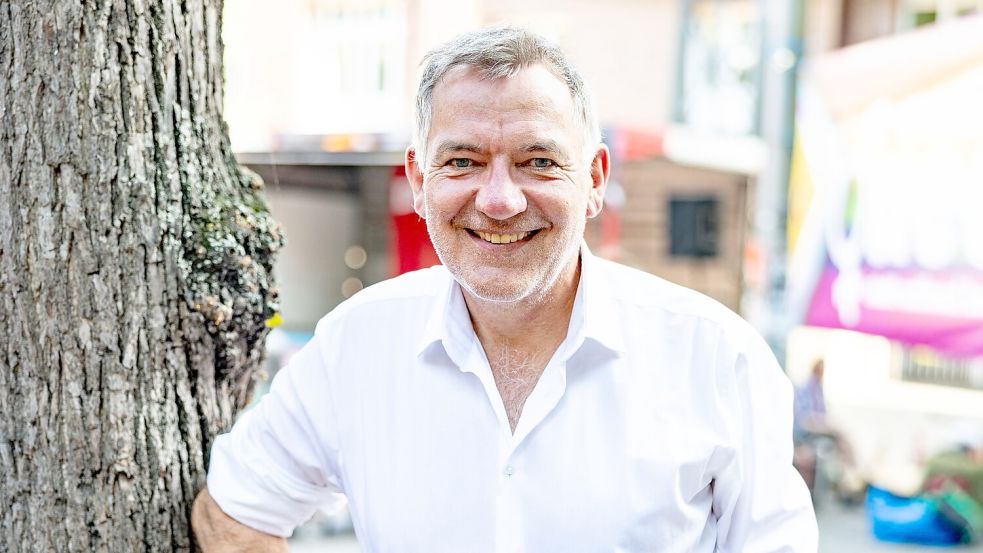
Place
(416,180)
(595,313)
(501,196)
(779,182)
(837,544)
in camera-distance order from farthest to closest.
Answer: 1. (779,182)
2. (837,544)
3. (416,180)
4. (595,313)
5. (501,196)

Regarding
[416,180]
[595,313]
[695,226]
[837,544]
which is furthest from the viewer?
[695,226]

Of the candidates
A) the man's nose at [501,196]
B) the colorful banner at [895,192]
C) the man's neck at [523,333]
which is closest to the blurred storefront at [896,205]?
the colorful banner at [895,192]

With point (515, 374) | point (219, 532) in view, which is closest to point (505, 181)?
point (515, 374)

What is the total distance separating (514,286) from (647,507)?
47 centimetres

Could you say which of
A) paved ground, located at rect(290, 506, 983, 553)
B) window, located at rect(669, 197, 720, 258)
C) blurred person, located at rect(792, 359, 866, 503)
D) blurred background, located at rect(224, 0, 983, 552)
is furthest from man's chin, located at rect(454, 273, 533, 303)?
window, located at rect(669, 197, 720, 258)

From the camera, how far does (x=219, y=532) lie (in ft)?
5.95

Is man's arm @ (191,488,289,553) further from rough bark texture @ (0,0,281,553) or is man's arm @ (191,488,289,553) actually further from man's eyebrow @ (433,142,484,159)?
man's eyebrow @ (433,142,484,159)

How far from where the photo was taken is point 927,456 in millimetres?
9031

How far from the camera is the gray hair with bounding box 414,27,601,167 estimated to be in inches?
66.8

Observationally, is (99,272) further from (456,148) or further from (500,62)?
(500,62)

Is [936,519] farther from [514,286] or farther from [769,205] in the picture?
[514,286]

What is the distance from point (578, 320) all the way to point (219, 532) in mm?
819

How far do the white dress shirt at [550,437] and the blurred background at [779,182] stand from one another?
14.5 feet

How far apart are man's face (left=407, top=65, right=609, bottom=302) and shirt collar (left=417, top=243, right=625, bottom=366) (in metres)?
0.08
